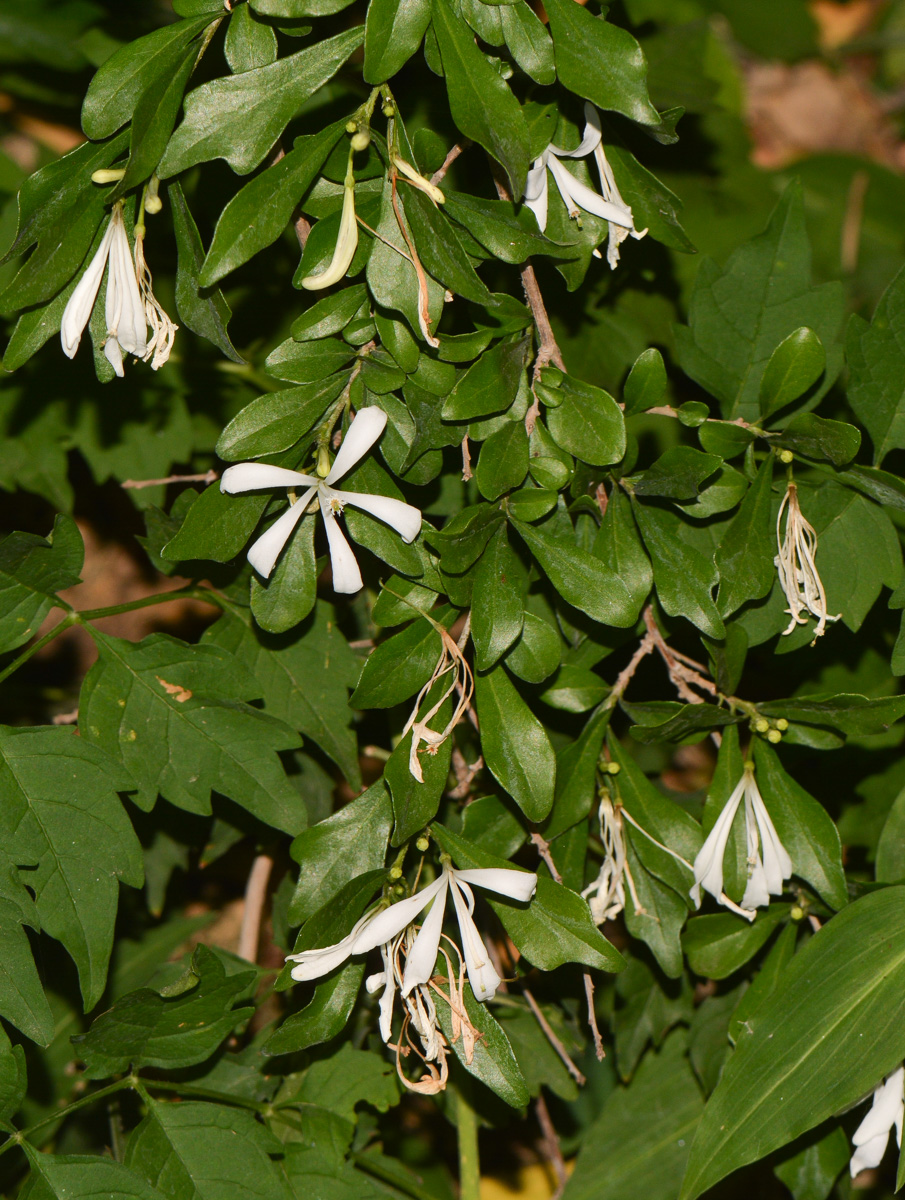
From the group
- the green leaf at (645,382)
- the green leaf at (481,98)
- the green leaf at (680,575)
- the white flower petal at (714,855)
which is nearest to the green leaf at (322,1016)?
the white flower petal at (714,855)

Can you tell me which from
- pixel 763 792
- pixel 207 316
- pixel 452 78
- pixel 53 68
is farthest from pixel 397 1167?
pixel 53 68

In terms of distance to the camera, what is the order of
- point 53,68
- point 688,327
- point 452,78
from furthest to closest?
point 53,68, point 688,327, point 452,78

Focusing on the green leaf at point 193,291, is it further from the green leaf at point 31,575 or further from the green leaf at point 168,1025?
the green leaf at point 168,1025

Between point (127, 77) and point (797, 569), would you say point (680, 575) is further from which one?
point (127, 77)

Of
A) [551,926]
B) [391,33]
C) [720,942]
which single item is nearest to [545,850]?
[551,926]

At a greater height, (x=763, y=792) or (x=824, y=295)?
(x=824, y=295)

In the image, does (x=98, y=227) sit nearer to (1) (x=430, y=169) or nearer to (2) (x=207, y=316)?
(2) (x=207, y=316)

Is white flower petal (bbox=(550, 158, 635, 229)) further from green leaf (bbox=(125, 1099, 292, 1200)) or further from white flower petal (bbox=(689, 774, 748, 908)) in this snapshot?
green leaf (bbox=(125, 1099, 292, 1200))
